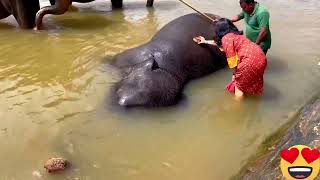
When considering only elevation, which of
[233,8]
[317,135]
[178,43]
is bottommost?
[233,8]

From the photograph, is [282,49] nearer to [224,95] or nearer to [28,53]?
[224,95]

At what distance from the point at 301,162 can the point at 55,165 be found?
2.04m

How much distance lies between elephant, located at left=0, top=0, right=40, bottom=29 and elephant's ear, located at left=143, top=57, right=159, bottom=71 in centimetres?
323

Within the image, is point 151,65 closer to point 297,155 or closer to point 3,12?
point 297,155

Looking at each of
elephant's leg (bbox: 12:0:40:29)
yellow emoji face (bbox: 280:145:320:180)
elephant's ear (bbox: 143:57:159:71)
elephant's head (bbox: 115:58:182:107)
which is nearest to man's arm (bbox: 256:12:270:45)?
elephant's head (bbox: 115:58:182:107)

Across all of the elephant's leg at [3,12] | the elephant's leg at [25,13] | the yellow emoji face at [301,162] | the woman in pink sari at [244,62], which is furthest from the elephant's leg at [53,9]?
the yellow emoji face at [301,162]

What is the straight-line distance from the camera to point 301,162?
205 cm

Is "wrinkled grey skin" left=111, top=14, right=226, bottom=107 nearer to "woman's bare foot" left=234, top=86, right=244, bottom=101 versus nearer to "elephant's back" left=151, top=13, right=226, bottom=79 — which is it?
"elephant's back" left=151, top=13, right=226, bottom=79

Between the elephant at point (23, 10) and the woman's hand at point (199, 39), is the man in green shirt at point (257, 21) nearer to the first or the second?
the woman's hand at point (199, 39)

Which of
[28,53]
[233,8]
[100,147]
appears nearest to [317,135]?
[100,147]

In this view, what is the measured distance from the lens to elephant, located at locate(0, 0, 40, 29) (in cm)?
743

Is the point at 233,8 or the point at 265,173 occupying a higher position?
Answer: the point at 265,173

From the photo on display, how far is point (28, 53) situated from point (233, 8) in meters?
4.20

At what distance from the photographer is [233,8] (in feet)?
28.7
